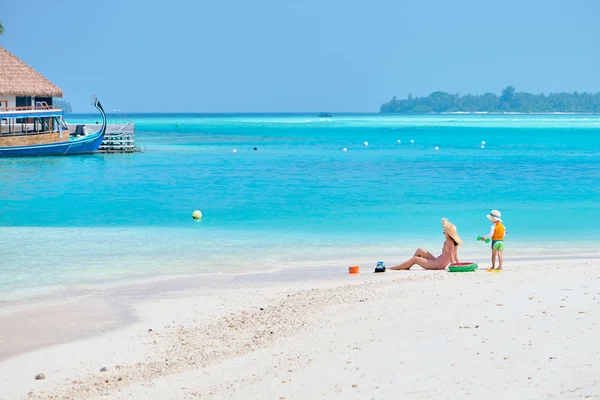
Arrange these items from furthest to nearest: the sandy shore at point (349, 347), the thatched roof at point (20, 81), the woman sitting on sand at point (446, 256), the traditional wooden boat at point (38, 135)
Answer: the thatched roof at point (20, 81) < the traditional wooden boat at point (38, 135) < the woman sitting on sand at point (446, 256) < the sandy shore at point (349, 347)

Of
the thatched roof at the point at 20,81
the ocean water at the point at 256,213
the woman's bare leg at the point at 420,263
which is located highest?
the thatched roof at the point at 20,81

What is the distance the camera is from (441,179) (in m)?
38.1

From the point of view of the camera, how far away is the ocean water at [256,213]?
51.5 ft

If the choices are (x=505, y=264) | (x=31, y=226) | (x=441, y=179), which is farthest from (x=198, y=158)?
(x=505, y=264)

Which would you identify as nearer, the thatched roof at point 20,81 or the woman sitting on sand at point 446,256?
the woman sitting on sand at point 446,256

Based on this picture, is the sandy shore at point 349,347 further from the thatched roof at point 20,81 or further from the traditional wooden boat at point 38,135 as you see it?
the thatched roof at point 20,81

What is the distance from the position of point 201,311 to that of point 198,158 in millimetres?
43297

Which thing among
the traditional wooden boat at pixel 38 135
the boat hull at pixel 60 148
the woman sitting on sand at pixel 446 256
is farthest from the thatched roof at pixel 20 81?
the woman sitting on sand at pixel 446 256

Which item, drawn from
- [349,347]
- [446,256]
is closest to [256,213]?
[446,256]

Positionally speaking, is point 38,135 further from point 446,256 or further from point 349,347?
point 349,347

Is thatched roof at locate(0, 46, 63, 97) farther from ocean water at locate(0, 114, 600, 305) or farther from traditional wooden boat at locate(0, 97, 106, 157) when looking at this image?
ocean water at locate(0, 114, 600, 305)

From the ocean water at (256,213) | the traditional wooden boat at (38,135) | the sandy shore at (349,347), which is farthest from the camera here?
the traditional wooden boat at (38,135)

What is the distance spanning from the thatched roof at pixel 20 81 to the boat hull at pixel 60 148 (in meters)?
4.11

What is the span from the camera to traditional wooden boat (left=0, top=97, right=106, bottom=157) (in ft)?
156
